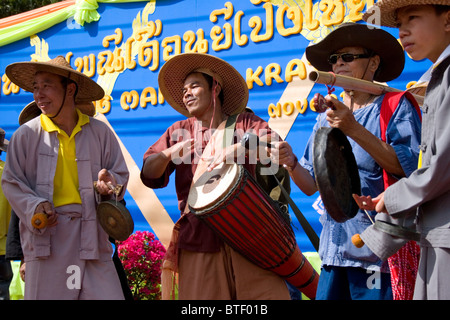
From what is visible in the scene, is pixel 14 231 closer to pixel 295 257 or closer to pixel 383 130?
pixel 295 257

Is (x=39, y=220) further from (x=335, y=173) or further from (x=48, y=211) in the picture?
(x=335, y=173)

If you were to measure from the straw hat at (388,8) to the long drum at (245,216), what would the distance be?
105cm

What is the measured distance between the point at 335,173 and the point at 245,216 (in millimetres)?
821

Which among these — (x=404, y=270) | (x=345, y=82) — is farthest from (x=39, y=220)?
(x=404, y=270)

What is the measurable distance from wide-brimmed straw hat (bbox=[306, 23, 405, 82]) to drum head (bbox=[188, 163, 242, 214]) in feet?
2.79

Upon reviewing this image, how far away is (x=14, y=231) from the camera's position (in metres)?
4.33

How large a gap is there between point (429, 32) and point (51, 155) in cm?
243

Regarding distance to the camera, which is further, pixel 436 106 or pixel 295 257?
pixel 295 257

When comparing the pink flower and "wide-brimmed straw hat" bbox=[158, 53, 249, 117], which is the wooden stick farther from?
the pink flower

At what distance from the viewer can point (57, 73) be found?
4.24 metres

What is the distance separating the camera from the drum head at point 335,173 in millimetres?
2713

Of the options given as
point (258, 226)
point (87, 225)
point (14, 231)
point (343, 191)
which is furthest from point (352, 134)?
point (14, 231)

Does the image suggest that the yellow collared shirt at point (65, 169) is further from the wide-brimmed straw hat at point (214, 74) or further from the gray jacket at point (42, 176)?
the wide-brimmed straw hat at point (214, 74)

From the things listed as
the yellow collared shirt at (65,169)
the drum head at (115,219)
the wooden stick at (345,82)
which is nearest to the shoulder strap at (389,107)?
the wooden stick at (345,82)
